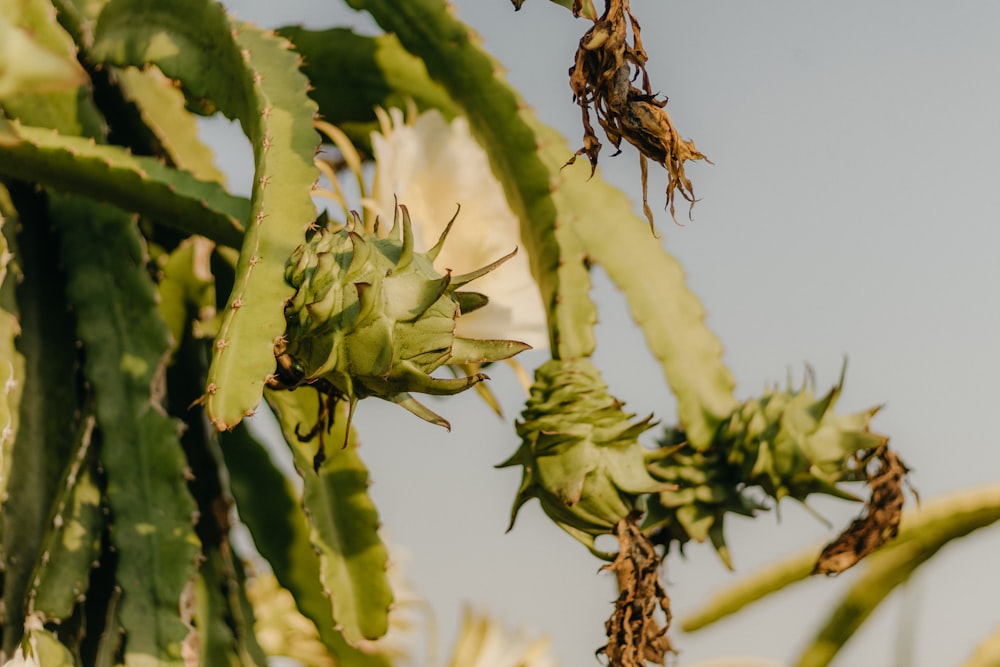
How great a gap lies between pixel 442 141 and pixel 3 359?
401 millimetres

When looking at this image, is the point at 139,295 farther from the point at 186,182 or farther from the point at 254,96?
the point at 254,96

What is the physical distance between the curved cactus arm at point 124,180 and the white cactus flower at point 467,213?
0.14 meters

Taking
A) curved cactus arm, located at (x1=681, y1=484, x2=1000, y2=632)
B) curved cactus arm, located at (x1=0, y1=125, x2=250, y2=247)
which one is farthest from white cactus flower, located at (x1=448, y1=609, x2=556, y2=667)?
curved cactus arm, located at (x1=0, y1=125, x2=250, y2=247)

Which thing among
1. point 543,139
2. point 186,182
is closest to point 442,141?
point 543,139

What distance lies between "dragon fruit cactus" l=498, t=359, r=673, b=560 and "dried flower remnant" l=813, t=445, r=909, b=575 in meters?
0.17

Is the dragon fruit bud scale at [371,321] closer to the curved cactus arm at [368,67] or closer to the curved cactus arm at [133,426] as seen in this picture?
the curved cactus arm at [133,426]

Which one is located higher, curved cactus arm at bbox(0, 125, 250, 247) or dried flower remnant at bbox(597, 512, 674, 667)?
curved cactus arm at bbox(0, 125, 250, 247)

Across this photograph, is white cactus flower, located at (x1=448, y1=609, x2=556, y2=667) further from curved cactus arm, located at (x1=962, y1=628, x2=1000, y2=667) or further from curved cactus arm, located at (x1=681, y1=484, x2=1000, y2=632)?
curved cactus arm, located at (x1=962, y1=628, x2=1000, y2=667)

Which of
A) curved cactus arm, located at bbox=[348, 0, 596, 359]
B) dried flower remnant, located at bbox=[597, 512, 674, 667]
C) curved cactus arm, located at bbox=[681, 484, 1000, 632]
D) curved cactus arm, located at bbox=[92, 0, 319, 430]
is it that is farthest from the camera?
curved cactus arm, located at bbox=[681, 484, 1000, 632]

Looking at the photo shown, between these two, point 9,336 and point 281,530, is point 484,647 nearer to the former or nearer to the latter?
point 281,530

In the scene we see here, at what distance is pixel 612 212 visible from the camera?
3.38 ft

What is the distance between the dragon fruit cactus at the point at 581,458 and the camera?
76cm

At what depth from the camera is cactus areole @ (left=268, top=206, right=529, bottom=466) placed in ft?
2.08

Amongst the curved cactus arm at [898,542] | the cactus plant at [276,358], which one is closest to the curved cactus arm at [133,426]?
the cactus plant at [276,358]
